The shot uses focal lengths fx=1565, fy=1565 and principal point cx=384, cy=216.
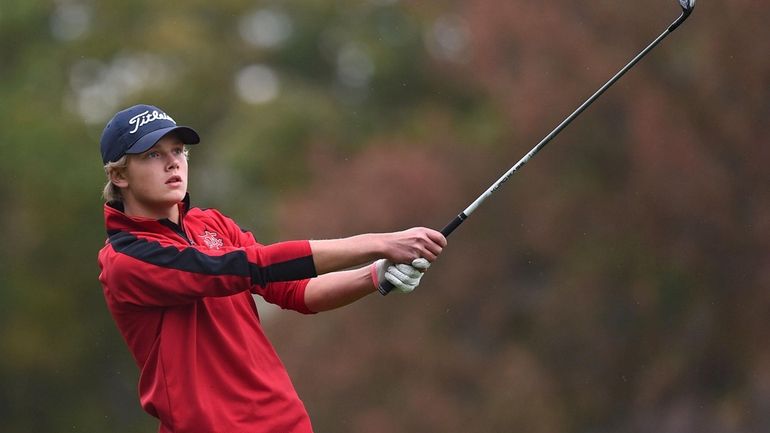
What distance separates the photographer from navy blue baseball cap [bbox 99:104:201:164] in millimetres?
5336

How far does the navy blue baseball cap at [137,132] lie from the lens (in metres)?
5.34

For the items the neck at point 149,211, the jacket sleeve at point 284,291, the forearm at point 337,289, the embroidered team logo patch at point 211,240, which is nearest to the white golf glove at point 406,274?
the forearm at point 337,289

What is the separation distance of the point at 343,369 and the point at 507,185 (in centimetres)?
332

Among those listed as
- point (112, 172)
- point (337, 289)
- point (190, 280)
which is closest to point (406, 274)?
point (337, 289)

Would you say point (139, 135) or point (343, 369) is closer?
point (139, 135)

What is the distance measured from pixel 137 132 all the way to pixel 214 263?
59cm

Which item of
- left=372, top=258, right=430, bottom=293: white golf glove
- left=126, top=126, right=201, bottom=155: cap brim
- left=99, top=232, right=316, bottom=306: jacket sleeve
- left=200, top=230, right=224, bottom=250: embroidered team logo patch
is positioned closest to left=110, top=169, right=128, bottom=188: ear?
left=126, top=126, right=201, bottom=155: cap brim

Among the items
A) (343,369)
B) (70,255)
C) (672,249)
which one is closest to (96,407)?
(70,255)

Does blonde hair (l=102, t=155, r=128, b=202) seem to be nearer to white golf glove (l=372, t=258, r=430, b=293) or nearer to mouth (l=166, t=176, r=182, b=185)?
mouth (l=166, t=176, r=182, b=185)

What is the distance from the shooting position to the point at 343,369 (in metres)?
21.0

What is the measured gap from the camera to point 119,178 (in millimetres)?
5445

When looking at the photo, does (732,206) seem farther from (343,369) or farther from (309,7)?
(309,7)

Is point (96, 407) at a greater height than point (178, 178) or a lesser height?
lesser

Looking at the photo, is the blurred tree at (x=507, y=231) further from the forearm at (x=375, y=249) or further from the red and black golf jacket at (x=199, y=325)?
the red and black golf jacket at (x=199, y=325)
